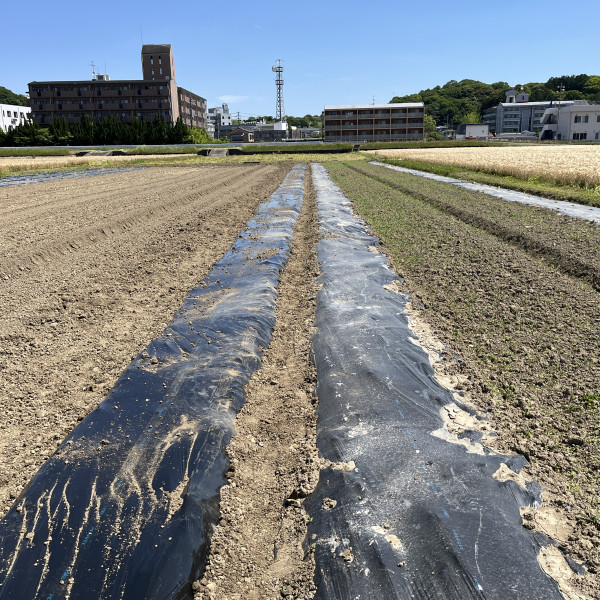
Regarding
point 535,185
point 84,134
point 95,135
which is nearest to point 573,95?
point 95,135

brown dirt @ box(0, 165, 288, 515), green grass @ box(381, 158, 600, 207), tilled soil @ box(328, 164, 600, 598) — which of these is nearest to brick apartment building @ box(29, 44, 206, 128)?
green grass @ box(381, 158, 600, 207)

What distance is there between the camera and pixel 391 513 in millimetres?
2953

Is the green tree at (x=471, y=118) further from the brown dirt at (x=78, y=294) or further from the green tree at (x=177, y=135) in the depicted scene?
the brown dirt at (x=78, y=294)

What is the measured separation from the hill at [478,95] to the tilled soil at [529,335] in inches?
5426

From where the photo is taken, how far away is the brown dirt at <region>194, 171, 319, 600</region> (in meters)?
2.71

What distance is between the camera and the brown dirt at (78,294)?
4.38m

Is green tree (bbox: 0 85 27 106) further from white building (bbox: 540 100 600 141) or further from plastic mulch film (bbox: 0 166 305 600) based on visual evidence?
plastic mulch film (bbox: 0 166 305 600)

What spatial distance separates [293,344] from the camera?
5.94 meters

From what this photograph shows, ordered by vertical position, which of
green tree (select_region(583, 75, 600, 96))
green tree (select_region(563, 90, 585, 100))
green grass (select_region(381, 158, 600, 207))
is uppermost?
green tree (select_region(583, 75, 600, 96))

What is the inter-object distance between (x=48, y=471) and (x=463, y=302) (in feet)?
17.1

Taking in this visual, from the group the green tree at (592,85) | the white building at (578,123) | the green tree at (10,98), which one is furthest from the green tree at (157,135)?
the green tree at (592,85)

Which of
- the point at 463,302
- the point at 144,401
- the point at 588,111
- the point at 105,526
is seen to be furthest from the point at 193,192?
the point at 588,111

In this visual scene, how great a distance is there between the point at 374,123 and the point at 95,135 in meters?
43.4

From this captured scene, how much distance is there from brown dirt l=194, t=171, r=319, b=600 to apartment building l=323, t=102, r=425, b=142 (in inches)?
3216
